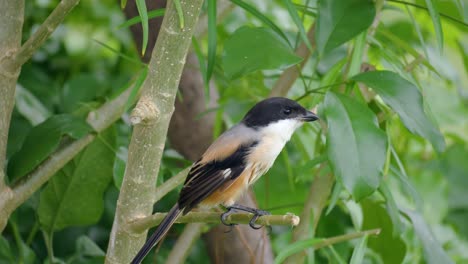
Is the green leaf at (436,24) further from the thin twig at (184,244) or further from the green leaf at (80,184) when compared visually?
the green leaf at (80,184)

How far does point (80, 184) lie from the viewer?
2869 mm

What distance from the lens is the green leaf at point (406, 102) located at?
7.77 feet

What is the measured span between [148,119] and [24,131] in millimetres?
1282

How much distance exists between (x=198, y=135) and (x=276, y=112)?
0.73 m

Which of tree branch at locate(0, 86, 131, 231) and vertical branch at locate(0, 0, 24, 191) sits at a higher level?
vertical branch at locate(0, 0, 24, 191)

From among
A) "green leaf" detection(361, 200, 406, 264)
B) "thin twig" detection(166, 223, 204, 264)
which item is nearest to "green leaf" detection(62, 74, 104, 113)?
"thin twig" detection(166, 223, 204, 264)

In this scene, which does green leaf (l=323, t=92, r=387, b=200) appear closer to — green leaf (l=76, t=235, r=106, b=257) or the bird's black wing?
the bird's black wing

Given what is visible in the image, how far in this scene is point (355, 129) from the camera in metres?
2.32

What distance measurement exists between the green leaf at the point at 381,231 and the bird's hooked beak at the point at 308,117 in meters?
0.46

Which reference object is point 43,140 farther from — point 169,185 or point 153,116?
point 153,116

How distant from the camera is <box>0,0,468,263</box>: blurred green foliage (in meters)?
2.38

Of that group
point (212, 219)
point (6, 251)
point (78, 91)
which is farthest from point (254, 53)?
point (78, 91)

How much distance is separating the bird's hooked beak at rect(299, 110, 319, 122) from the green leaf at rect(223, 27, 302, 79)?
8.8 inches

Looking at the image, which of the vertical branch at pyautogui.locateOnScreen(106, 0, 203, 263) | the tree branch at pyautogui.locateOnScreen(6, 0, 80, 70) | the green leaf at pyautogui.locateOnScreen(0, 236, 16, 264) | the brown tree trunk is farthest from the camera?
the brown tree trunk
